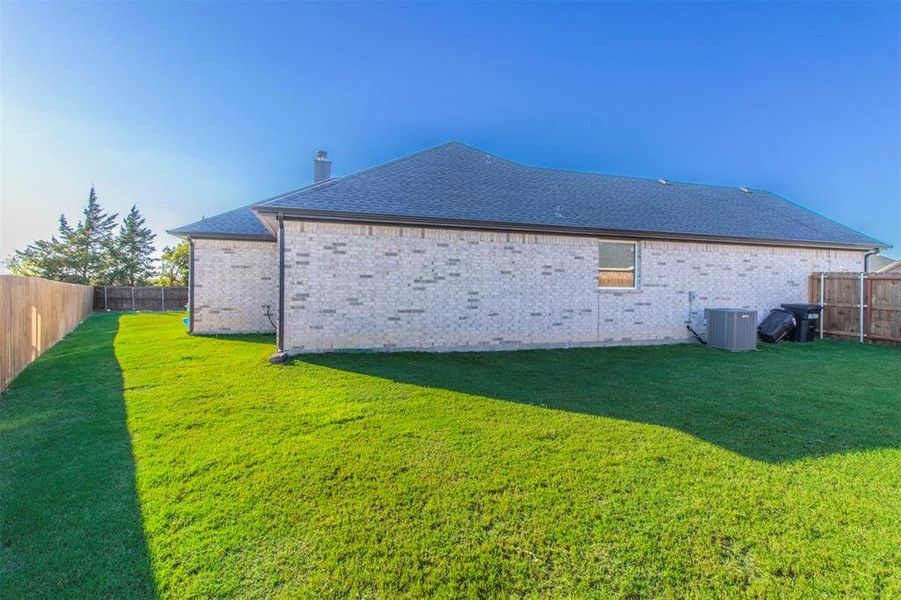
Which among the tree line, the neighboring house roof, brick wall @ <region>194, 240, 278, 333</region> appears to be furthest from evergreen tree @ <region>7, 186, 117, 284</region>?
the neighboring house roof

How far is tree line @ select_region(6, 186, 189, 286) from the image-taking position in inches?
1278

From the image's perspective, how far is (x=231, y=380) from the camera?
6.17 m

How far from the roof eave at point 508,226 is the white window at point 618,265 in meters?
0.34

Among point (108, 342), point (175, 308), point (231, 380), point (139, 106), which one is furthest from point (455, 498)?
point (175, 308)

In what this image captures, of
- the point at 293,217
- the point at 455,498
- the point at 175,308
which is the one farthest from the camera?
the point at 175,308

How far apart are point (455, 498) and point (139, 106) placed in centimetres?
1250

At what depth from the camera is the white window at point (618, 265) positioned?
9609mm

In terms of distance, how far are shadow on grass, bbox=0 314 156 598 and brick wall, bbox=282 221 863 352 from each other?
3613mm

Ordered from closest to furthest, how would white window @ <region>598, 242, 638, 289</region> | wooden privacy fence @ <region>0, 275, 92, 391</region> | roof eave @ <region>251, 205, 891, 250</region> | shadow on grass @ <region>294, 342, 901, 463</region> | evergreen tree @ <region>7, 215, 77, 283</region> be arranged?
1. shadow on grass @ <region>294, 342, 901, 463</region>
2. wooden privacy fence @ <region>0, 275, 92, 391</region>
3. roof eave @ <region>251, 205, 891, 250</region>
4. white window @ <region>598, 242, 638, 289</region>
5. evergreen tree @ <region>7, 215, 77, 283</region>

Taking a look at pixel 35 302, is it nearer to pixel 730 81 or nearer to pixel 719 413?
pixel 719 413

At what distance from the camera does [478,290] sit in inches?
342

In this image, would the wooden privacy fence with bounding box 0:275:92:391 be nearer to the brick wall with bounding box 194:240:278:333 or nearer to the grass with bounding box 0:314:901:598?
the grass with bounding box 0:314:901:598

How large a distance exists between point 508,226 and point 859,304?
1067 cm

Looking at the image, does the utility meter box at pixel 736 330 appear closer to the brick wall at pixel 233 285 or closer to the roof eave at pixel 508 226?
the roof eave at pixel 508 226
